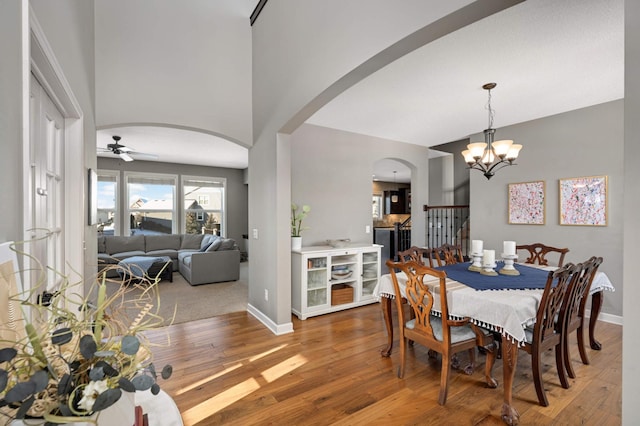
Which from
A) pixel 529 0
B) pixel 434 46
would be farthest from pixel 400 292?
pixel 529 0

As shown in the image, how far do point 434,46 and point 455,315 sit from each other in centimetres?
212

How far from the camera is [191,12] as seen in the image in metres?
3.41

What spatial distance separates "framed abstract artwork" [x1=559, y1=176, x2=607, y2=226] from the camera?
145 inches

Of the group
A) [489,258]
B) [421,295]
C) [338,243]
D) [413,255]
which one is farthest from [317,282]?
[489,258]

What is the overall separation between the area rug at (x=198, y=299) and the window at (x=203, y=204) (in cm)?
268

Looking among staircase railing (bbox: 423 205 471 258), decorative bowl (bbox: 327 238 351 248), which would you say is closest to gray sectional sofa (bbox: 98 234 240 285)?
decorative bowl (bbox: 327 238 351 248)

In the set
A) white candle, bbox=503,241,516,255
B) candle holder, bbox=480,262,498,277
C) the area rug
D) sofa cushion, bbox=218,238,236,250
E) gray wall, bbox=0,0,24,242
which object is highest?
gray wall, bbox=0,0,24,242

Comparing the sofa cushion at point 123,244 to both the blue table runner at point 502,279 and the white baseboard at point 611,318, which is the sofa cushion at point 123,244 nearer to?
the blue table runner at point 502,279

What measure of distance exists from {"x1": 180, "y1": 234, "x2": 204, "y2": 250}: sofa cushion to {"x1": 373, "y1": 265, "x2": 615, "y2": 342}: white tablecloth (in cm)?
652

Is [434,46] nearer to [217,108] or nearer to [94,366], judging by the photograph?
[217,108]

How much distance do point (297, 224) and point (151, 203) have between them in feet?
17.9

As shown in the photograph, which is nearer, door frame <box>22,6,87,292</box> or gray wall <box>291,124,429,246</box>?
door frame <box>22,6,87,292</box>

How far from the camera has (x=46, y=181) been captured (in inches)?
71.0

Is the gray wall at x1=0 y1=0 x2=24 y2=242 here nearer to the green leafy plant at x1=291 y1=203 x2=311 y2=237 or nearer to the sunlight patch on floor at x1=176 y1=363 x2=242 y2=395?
the sunlight patch on floor at x1=176 y1=363 x2=242 y2=395
